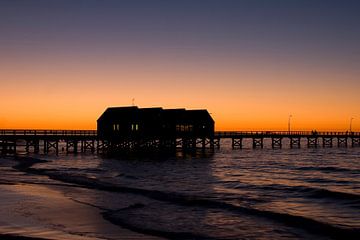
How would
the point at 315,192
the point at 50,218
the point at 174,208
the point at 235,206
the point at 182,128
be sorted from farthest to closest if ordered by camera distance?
the point at 182,128 → the point at 315,192 → the point at 235,206 → the point at 174,208 → the point at 50,218

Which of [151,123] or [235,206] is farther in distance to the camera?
[151,123]

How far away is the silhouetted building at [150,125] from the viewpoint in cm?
6869

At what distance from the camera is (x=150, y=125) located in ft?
227

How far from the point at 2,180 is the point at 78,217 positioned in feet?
48.5

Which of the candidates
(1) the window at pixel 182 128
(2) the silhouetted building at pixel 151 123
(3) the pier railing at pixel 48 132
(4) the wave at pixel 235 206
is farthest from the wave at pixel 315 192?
(3) the pier railing at pixel 48 132

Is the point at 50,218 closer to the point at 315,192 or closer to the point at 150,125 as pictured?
the point at 315,192

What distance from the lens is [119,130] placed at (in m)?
68.8

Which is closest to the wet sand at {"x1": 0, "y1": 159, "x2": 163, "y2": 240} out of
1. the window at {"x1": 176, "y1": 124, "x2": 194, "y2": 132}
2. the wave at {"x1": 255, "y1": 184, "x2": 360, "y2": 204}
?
the wave at {"x1": 255, "y1": 184, "x2": 360, "y2": 204}

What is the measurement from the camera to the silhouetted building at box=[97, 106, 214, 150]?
68.7 m

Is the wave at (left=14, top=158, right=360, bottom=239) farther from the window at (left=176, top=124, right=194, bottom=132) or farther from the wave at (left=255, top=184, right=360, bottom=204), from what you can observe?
the window at (left=176, top=124, right=194, bottom=132)

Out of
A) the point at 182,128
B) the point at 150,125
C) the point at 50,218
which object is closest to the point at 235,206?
the point at 50,218

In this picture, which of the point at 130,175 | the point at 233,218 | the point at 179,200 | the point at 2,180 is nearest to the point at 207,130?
the point at 130,175

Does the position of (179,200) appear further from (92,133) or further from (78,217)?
(92,133)

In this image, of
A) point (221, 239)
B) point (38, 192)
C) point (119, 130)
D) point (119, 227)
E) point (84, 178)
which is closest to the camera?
point (221, 239)
